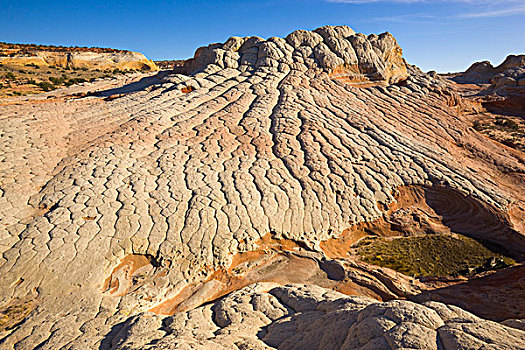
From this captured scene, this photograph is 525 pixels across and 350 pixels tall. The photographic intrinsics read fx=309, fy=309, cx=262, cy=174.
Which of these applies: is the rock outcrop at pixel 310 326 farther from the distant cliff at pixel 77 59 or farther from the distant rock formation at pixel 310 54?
the distant cliff at pixel 77 59

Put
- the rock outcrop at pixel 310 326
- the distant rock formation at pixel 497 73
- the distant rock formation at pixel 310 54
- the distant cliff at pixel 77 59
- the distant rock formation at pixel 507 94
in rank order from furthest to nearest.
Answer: the distant cliff at pixel 77 59 < the distant rock formation at pixel 497 73 < the distant rock formation at pixel 507 94 < the distant rock formation at pixel 310 54 < the rock outcrop at pixel 310 326

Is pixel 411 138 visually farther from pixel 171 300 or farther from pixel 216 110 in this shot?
pixel 171 300

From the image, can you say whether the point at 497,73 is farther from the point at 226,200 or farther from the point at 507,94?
the point at 226,200

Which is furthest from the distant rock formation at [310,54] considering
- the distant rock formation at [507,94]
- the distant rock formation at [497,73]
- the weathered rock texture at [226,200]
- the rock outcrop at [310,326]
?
the distant rock formation at [497,73]

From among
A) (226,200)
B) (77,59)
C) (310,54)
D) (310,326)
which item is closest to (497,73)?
(310,54)

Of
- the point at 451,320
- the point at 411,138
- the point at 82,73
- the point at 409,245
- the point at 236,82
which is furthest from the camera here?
the point at 82,73

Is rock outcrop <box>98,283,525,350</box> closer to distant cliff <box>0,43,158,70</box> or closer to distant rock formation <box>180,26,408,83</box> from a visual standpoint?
distant rock formation <box>180,26,408,83</box>

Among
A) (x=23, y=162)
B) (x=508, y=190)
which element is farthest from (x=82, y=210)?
(x=508, y=190)

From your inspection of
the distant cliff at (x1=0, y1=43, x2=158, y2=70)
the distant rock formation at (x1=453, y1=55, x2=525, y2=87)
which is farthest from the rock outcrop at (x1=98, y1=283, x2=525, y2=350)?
the distant cliff at (x1=0, y1=43, x2=158, y2=70)
